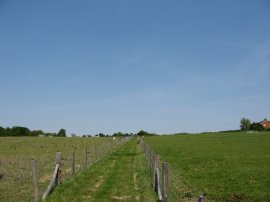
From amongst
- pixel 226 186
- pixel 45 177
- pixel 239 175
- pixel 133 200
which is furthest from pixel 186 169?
pixel 133 200

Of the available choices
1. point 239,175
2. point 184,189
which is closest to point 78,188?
point 184,189

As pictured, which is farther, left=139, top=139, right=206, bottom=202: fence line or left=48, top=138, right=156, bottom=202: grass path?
left=48, top=138, right=156, bottom=202: grass path

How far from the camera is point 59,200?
51.5 feet

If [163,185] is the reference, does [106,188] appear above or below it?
below

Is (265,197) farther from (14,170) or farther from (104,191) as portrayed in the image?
(14,170)

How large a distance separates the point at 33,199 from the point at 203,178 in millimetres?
11082

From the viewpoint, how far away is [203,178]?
23.8 metres

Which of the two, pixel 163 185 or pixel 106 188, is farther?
pixel 106 188

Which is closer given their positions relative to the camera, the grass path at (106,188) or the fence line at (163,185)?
the fence line at (163,185)

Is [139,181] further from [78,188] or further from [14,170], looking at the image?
[14,170]

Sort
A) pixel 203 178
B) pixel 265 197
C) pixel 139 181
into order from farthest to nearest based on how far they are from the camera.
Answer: pixel 203 178 → pixel 139 181 → pixel 265 197

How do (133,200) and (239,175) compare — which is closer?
(133,200)

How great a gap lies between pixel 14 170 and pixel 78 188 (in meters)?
7.74


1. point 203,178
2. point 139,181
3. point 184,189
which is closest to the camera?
point 184,189
